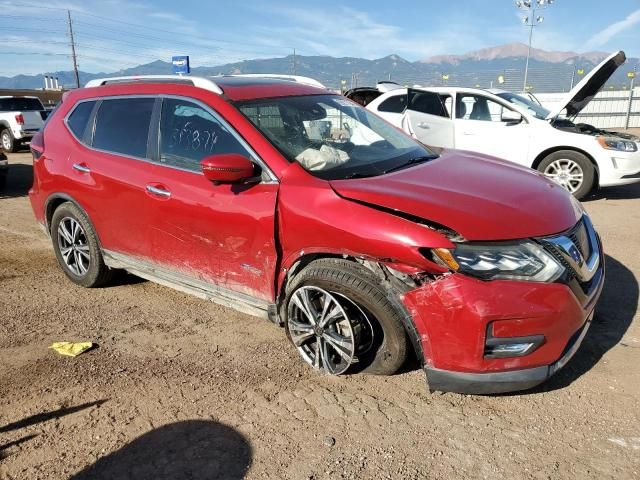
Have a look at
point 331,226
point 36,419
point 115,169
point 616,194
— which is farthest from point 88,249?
point 616,194

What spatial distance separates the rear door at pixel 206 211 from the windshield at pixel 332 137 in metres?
0.24

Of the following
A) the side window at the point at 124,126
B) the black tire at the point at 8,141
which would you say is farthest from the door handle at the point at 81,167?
the black tire at the point at 8,141

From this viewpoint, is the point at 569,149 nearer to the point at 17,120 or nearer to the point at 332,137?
the point at 332,137

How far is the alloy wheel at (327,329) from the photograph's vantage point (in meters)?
2.85

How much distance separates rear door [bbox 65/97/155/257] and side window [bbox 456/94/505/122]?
610cm

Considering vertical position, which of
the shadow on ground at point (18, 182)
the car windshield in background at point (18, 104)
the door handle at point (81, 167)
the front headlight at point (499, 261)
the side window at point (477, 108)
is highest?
the car windshield in background at point (18, 104)

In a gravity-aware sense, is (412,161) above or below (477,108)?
below

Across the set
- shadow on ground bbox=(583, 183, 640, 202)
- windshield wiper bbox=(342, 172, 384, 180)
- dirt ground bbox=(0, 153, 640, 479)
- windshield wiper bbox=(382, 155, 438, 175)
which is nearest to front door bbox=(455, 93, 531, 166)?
shadow on ground bbox=(583, 183, 640, 202)

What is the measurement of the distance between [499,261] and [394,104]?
7.16 metres

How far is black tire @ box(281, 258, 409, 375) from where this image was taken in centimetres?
268

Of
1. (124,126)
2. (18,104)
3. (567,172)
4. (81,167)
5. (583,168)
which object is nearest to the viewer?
(124,126)

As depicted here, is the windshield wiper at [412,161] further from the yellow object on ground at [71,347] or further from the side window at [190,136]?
the yellow object on ground at [71,347]

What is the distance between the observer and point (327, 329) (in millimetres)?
2984

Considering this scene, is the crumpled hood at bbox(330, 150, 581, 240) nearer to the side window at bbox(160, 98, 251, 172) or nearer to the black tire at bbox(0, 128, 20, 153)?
the side window at bbox(160, 98, 251, 172)
